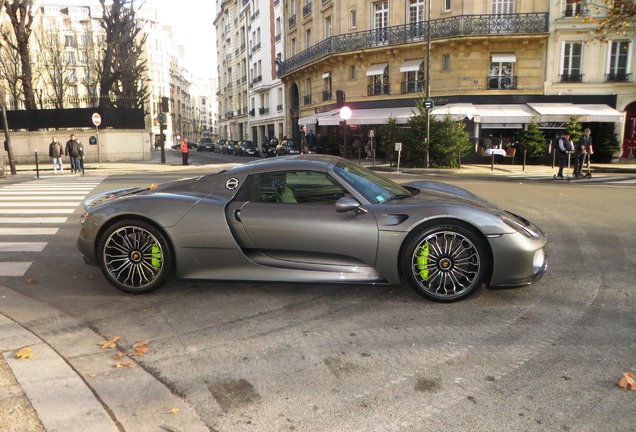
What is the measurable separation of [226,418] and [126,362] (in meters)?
1.03

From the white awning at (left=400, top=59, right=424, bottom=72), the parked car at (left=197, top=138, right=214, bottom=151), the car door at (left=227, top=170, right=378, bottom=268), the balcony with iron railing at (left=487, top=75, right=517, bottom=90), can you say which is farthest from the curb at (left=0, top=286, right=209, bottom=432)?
the parked car at (left=197, top=138, right=214, bottom=151)

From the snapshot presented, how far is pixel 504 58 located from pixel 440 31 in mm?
3888

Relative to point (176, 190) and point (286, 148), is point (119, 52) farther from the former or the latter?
point (176, 190)

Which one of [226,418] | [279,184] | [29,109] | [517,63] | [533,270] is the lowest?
[226,418]

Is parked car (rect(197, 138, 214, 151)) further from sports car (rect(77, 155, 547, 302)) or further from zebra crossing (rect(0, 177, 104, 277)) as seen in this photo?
sports car (rect(77, 155, 547, 302))

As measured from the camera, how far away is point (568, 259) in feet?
18.5

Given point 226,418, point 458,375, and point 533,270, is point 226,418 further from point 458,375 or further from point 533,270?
point 533,270

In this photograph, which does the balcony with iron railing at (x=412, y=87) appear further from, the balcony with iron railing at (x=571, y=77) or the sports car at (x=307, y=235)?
the sports car at (x=307, y=235)

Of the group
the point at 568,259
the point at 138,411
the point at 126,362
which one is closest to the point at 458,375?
the point at 138,411

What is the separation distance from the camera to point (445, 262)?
4.15 meters

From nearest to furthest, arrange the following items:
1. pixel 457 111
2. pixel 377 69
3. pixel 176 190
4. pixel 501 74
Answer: pixel 176 190 → pixel 457 111 → pixel 501 74 → pixel 377 69

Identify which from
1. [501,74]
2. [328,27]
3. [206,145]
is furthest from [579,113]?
[206,145]

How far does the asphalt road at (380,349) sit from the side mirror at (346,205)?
2.75 feet

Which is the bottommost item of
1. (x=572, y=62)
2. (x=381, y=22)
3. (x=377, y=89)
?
(x=377, y=89)
